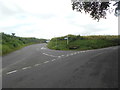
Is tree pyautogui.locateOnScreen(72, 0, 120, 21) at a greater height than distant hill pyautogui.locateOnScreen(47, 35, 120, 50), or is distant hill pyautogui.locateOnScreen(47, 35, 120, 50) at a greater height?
tree pyautogui.locateOnScreen(72, 0, 120, 21)

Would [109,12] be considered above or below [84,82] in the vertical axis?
above

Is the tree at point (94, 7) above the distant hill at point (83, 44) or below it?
above

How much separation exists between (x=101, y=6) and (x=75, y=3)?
2742 millimetres

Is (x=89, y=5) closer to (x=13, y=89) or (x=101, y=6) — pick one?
(x=101, y=6)

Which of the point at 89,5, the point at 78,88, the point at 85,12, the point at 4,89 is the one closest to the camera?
the point at 78,88

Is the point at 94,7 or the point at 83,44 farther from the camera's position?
the point at 83,44

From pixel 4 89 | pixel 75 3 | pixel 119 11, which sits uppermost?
pixel 75 3

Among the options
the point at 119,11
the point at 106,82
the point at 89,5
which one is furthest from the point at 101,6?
the point at 106,82

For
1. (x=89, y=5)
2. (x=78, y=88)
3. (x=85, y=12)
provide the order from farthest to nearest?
(x=85, y=12) → (x=89, y=5) → (x=78, y=88)

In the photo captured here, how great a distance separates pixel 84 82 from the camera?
637 centimetres

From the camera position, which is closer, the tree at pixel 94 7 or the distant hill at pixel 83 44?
the tree at pixel 94 7

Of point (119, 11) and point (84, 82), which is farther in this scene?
point (119, 11)

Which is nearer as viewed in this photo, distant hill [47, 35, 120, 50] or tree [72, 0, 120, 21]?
tree [72, 0, 120, 21]

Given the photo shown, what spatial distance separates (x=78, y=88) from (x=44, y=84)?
1681 millimetres
